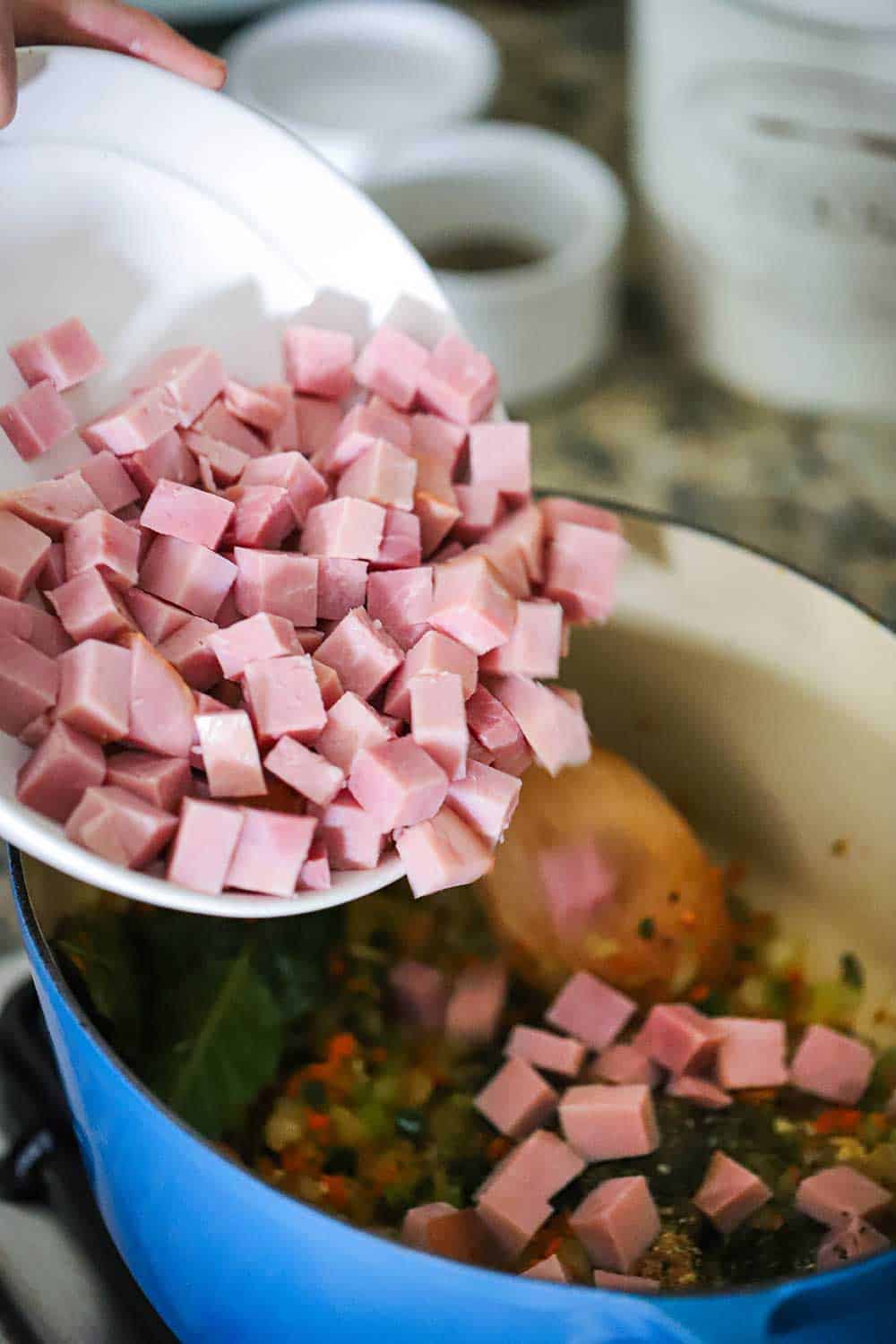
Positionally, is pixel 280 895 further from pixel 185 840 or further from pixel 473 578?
pixel 473 578

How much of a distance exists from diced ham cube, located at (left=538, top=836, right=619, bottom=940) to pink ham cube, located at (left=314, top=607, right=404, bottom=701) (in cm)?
26

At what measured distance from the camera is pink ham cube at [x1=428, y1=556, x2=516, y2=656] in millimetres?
770

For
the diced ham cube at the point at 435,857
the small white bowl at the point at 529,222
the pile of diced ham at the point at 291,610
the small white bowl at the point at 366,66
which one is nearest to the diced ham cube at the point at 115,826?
the pile of diced ham at the point at 291,610

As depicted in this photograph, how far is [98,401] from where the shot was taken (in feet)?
2.87

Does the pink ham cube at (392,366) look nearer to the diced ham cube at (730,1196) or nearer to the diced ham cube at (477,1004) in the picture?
the diced ham cube at (477,1004)

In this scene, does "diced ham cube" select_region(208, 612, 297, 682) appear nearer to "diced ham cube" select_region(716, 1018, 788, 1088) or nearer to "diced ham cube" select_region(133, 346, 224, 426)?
"diced ham cube" select_region(133, 346, 224, 426)

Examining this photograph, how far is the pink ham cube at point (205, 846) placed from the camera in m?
0.67

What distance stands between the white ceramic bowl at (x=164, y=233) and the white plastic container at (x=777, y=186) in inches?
16.3

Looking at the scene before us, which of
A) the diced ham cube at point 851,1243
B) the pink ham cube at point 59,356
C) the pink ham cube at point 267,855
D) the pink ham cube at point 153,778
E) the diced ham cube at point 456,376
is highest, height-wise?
the pink ham cube at point 59,356

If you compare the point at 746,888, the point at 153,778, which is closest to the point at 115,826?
the point at 153,778

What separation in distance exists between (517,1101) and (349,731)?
0.31m

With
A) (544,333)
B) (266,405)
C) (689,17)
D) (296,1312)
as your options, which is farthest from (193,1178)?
(689,17)

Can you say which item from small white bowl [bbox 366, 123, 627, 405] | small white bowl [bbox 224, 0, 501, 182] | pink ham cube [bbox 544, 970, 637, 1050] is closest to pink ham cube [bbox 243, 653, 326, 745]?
A: pink ham cube [bbox 544, 970, 637, 1050]

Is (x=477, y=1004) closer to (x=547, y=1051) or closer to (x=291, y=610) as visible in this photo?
(x=547, y=1051)
